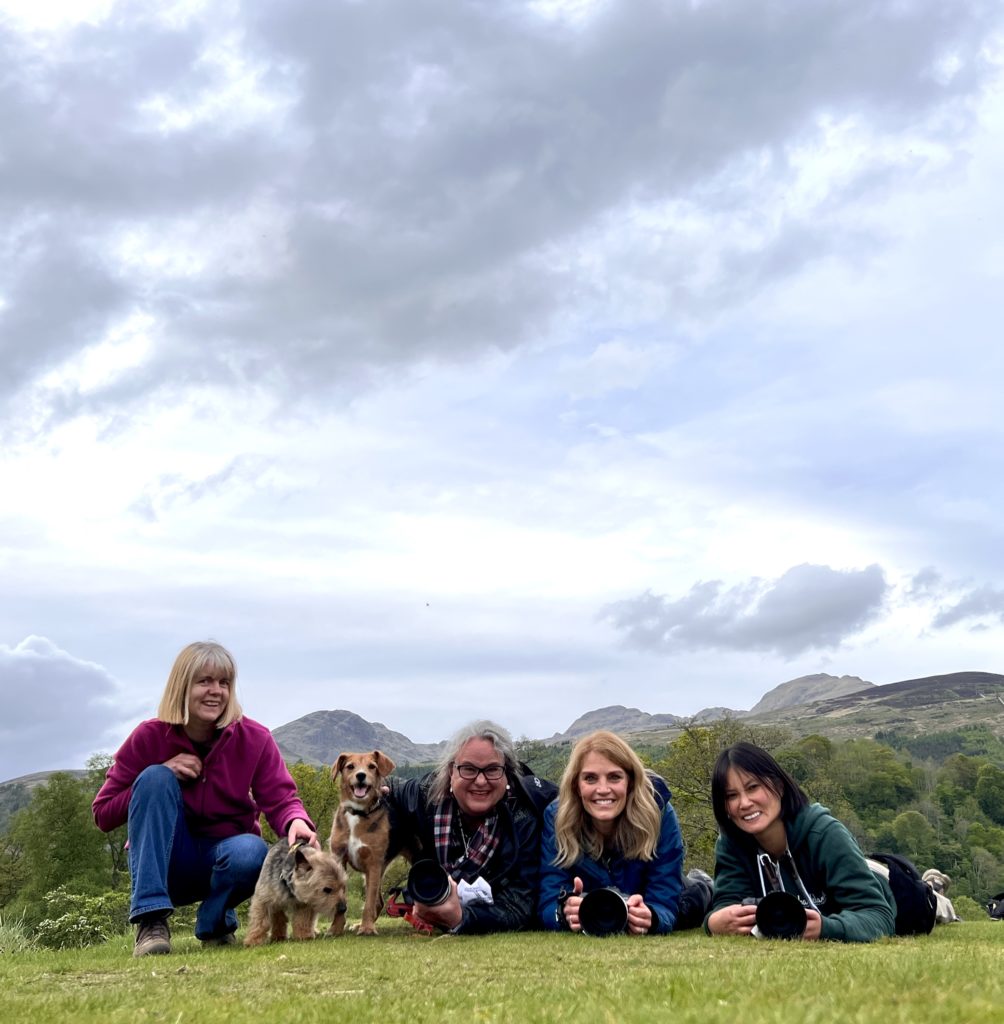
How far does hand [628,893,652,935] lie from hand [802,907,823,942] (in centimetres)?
133

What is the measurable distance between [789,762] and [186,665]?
57.6m

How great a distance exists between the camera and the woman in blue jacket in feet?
25.4

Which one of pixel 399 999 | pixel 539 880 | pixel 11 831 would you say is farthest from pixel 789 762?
pixel 399 999

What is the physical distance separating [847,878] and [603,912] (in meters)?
1.87

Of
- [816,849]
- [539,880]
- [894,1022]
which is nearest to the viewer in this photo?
[894,1022]

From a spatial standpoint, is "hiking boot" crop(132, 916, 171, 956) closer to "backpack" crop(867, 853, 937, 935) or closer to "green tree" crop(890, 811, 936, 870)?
"backpack" crop(867, 853, 937, 935)

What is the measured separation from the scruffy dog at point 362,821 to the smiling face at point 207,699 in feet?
6.14

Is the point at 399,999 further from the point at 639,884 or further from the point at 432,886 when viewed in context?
the point at 639,884

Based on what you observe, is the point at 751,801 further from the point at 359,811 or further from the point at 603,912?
the point at 359,811

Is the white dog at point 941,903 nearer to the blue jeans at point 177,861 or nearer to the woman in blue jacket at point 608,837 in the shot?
the woman in blue jacket at point 608,837

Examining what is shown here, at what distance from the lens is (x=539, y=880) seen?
8266mm

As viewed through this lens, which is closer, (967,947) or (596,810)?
(967,947)

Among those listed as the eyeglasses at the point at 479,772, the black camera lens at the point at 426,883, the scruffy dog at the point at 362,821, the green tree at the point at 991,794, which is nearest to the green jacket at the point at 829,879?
the eyeglasses at the point at 479,772

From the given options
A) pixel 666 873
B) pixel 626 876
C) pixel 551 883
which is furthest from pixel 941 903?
pixel 551 883
